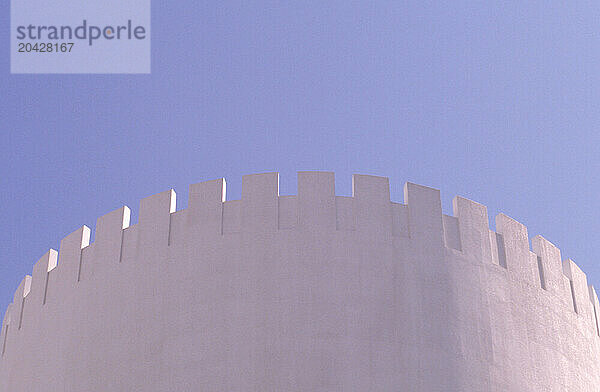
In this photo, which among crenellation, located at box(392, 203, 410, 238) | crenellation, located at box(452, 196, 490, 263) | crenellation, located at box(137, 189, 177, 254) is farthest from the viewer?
crenellation, located at box(452, 196, 490, 263)

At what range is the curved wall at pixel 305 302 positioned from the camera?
14.0 meters

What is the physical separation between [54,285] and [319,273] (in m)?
5.55

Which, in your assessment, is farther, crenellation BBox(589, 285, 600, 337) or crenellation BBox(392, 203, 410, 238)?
crenellation BBox(589, 285, 600, 337)

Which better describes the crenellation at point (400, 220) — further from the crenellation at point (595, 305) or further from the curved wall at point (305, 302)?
the crenellation at point (595, 305)

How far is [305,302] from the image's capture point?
14352 mm

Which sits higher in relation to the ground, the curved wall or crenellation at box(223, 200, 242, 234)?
crenellation at box(223, 200, 242, 234)

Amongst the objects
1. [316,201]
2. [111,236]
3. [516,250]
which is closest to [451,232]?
[516,250]

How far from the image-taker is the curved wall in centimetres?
1402

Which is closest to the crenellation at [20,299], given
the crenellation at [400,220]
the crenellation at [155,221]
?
the crenellation at [155,221]

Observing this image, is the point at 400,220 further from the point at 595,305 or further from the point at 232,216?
the point at 595,305

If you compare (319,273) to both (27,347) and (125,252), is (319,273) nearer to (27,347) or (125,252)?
(125,252)

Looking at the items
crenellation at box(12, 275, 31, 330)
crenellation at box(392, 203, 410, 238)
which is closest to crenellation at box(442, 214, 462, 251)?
crenellation at box(392, 203, 410, 238)

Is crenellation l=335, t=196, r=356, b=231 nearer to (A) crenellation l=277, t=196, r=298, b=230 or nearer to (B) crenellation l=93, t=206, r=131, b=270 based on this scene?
(A) crenellation l=277, t=196, r=298, b=230

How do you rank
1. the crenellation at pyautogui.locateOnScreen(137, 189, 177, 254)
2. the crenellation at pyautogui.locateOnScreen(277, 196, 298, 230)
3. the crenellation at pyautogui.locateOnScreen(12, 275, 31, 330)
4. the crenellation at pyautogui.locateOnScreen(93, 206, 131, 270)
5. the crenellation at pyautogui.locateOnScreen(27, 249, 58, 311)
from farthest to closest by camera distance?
the crenellation at pyautogui.locateOnScreen(12, 275, 31, 330)
the crenellation at pyautogui.locateOnScreen(27, 249, 58, 311)
the crenellation at pyautogui.locateOnScreen(93, 206, 131, 270)
the crenellation at pyautogui.locateOnScreen(137, 189, 177, 254)
the crenellation at pyautogui.locateOnScreen(277, 196, 298, 230)
